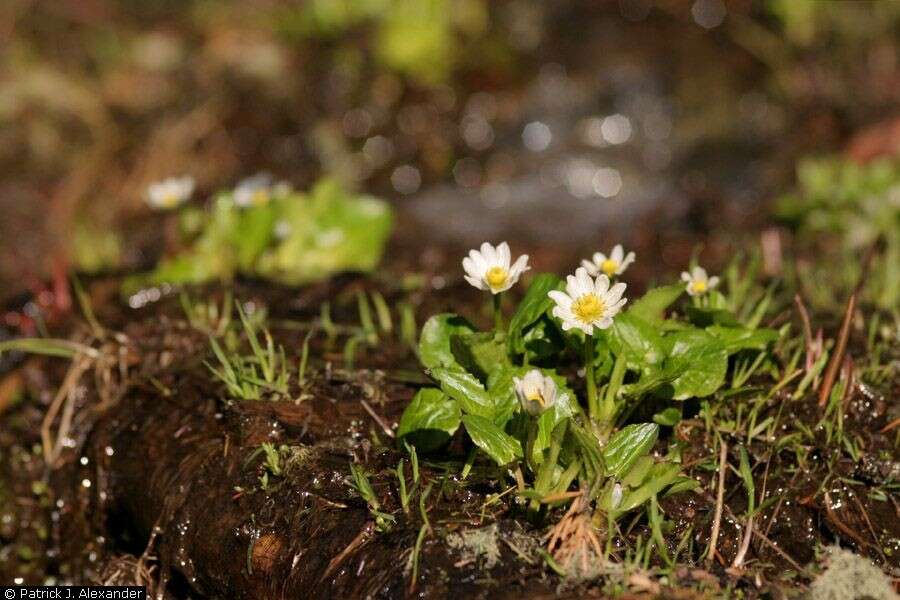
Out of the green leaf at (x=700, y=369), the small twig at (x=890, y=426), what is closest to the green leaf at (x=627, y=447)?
the green leaf at (x=700, y=369)

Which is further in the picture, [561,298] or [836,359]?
[836,359]

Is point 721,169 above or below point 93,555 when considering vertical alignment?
above

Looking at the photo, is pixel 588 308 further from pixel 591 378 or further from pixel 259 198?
pixel 259 198

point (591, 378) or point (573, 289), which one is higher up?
point (573, 289)

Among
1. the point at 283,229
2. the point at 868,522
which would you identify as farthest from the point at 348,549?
the point at 283,229

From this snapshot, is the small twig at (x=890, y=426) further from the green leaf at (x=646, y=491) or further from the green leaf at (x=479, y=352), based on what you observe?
the green leaf at (x=479, y=352)

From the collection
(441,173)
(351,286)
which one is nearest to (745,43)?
(441,173)

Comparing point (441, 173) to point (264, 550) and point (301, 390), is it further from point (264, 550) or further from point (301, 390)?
point (264, 550)
